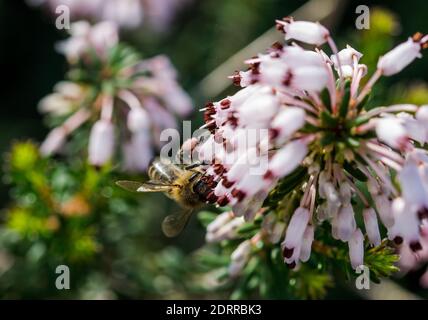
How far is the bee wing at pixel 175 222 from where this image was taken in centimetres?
367

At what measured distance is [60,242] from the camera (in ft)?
15.8

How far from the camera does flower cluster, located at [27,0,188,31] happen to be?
6.54m

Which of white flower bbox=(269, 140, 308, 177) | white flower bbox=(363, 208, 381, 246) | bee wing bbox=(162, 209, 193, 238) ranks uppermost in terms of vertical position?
bee wing bbox=(162, 209, 193, 238)

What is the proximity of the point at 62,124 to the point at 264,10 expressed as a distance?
3077 mm

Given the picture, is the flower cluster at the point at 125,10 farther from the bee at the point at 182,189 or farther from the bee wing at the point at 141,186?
the bee wing at the point at 141,186

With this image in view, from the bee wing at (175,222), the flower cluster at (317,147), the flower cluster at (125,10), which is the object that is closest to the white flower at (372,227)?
the flower cluster at (317,147)

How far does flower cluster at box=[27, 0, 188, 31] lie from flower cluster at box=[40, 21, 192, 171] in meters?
1.23

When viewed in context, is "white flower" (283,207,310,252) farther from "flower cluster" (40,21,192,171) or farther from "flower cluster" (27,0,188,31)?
"flower cluster" (27,0,188,31)

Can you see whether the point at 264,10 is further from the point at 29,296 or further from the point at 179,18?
the point at 29,296

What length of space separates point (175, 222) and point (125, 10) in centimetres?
347

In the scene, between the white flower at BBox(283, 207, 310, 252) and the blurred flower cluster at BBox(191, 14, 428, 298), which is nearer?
the blurred flower cluster at BBox(191, 14, 428, 298)

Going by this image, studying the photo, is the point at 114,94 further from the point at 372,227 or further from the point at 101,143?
the point at 372,227

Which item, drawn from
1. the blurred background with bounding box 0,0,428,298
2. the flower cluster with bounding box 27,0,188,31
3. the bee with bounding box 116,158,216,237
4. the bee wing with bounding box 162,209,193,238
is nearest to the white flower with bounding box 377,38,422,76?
the bee with bounding box 116,158,216,237

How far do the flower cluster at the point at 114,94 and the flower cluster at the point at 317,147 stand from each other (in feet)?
6.19
